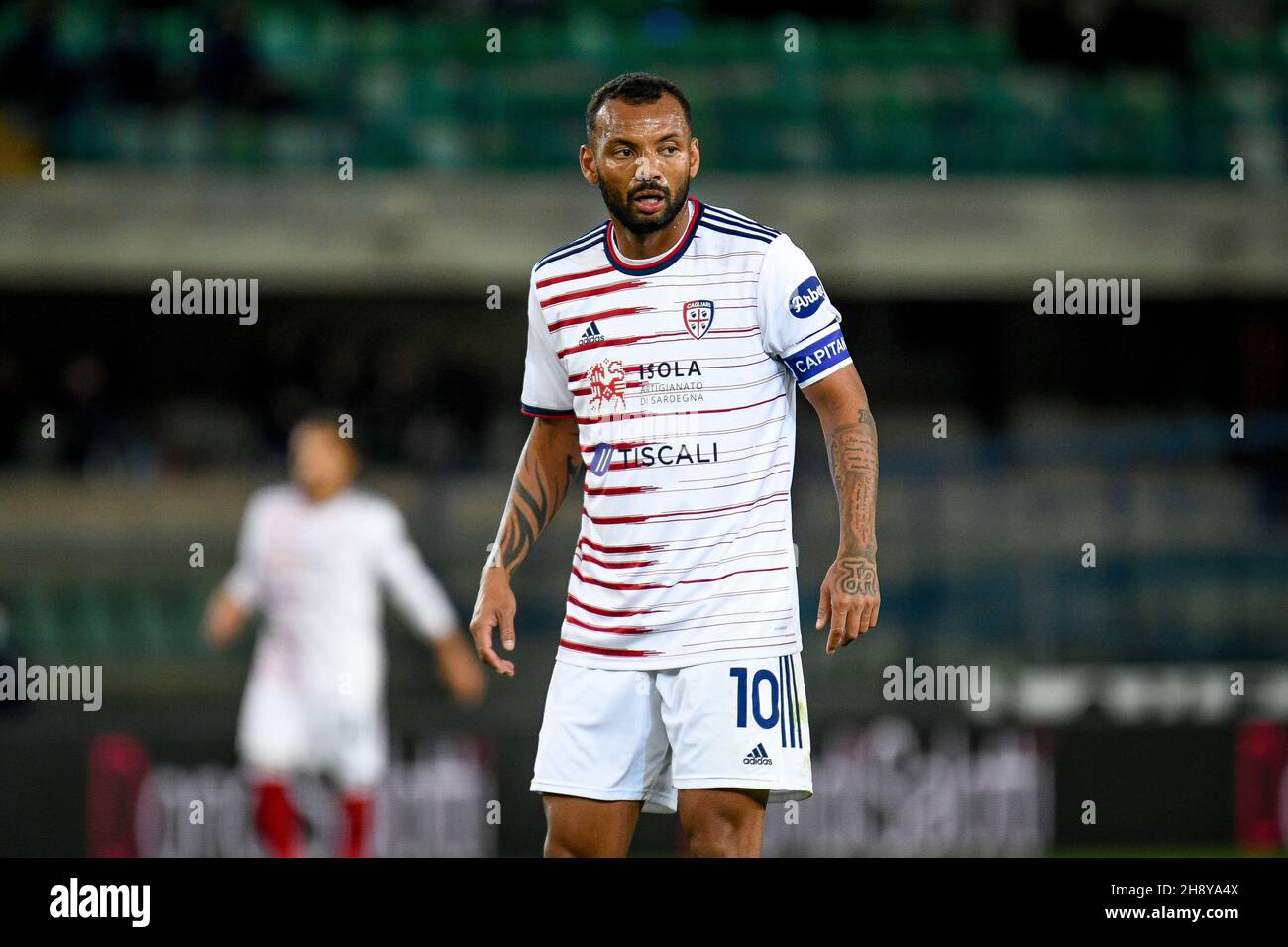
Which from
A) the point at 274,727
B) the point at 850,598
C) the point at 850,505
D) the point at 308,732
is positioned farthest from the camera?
the point at 308,732

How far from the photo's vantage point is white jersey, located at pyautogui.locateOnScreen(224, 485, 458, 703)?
27.3 feet

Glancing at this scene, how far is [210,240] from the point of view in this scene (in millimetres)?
12797

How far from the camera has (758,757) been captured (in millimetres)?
3471

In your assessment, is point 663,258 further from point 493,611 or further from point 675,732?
point 675,732

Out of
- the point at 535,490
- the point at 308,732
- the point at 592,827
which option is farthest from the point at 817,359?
→ the point at 308,732

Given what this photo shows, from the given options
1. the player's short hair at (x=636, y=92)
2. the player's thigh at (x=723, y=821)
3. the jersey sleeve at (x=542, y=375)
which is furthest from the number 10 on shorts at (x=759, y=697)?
the player's short hair at (x=636, y=92)

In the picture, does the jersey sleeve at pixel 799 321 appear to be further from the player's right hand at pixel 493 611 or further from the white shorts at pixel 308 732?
the white shorts at pixel 308 732

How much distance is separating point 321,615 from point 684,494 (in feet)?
17.0

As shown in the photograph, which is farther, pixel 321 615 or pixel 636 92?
pixel 321 615

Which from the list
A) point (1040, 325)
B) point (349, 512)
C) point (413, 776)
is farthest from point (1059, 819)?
point (1040, 325)

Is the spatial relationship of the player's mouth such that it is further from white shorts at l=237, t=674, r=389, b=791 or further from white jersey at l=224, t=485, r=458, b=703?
white shorts at l=237, t=674, r=389, b=791

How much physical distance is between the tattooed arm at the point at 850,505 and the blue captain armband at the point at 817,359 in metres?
0.02

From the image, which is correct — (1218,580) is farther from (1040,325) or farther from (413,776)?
(1040,325)

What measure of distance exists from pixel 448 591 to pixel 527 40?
5.75 m
